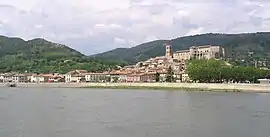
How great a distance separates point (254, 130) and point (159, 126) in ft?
20.4

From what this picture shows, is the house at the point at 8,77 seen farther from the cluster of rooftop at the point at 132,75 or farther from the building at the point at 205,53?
the building at the point at 205,53

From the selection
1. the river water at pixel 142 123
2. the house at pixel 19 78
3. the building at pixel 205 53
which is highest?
the building at pixel 205 53

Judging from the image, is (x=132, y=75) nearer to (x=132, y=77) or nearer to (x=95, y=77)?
(x=132, y=77)

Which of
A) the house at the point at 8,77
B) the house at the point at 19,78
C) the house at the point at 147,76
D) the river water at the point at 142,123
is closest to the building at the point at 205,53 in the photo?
the house at the point at 147,76

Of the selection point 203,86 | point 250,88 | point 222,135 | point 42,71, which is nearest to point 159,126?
point 222,135

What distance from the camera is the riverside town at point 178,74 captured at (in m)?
102

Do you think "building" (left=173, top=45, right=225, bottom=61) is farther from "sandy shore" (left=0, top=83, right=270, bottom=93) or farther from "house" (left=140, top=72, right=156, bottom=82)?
"sandy shore" (left=0, top=83, right=270, bottom=93)

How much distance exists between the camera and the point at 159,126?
33.6 m

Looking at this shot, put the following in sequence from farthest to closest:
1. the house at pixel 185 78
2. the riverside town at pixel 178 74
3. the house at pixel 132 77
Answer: the house at pixel 132 77 → the house at pixel 185 78 → the riverside town at pixel 178 74

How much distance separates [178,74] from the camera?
136625 millimetres

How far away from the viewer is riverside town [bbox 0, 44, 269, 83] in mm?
102500

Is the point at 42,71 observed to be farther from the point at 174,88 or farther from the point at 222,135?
the point at 222,135

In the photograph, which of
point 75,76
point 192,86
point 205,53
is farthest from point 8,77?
point 192,86

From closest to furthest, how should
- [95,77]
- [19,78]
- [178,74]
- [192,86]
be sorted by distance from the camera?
[192,86]
[178,74]
[95,77]
[19,78]
